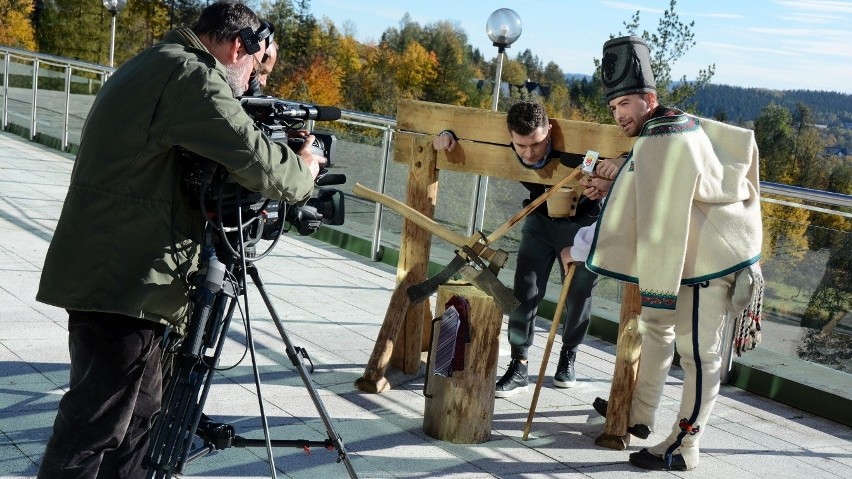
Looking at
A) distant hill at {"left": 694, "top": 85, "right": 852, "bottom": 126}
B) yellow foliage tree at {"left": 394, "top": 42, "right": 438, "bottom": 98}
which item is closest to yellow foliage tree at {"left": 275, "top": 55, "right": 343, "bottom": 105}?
yellow foliage tree at {"left": 394, "top": 42, "right": 438, "bottom": 98}

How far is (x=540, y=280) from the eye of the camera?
5.17 metres

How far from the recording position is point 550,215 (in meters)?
4.97

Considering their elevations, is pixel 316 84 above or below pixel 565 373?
above

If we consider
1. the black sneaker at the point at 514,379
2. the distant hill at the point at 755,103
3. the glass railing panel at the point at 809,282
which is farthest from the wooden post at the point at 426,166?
the distant hill at the point at 755,103

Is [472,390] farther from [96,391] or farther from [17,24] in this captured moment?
[17,24]

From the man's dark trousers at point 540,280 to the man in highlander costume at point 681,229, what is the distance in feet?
2.78

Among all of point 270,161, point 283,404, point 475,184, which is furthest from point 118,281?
point 475,184

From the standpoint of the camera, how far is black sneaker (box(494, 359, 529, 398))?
5047mm

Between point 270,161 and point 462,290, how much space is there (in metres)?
1.90

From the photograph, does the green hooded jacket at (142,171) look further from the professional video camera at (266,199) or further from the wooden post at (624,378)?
the wooden post at (624,378)

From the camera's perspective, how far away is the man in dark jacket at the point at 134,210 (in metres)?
2.63

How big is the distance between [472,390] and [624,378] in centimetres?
68

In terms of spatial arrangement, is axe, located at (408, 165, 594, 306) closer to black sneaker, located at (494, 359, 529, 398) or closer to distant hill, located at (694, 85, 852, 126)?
black sneaker, located at (494, 359, 529, 398)

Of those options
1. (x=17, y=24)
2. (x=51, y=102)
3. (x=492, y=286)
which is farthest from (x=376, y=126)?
(x=17, y=24)
